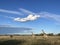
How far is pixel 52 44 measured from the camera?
30.9m

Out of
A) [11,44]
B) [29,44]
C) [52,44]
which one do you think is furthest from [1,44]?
[52,44]

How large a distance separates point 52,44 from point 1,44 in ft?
23.9

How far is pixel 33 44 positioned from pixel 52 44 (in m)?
3.04

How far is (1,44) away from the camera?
3106 centimetres

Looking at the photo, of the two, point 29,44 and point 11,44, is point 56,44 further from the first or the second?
point 11,44

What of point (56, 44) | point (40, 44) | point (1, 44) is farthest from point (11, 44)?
point (56, 44)

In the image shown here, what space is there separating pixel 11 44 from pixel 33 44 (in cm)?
308

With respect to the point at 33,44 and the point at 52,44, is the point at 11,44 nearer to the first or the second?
the point at 33,44

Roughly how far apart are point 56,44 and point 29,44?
4.34 m

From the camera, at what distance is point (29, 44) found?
29375mm

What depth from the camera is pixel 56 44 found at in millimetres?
31297

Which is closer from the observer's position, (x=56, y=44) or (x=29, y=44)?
(x=29, y=44)

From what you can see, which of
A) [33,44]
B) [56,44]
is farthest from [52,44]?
[33,44]

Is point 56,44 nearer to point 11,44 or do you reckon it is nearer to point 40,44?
point 40,44
